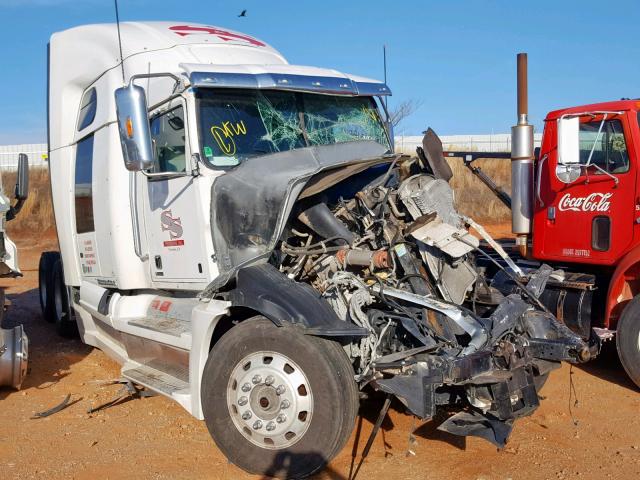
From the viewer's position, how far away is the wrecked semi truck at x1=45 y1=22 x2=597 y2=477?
456 cm

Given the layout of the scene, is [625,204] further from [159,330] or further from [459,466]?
[159,330]

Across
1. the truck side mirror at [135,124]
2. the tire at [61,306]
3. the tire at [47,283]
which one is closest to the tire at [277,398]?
the truck side mirror at [135,124]

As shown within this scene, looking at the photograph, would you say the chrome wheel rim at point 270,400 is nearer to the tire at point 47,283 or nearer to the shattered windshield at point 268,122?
the shattered windshield at point 268,122

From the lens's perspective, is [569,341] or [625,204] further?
[625,204]

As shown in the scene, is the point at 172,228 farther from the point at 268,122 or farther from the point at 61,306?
the point at 61,306

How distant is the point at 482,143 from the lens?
109ft

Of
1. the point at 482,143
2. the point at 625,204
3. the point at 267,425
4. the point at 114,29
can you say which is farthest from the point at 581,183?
the point at 482,143

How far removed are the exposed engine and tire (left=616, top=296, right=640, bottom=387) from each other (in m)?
1.23

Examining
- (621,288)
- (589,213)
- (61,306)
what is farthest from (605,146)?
(61,306)

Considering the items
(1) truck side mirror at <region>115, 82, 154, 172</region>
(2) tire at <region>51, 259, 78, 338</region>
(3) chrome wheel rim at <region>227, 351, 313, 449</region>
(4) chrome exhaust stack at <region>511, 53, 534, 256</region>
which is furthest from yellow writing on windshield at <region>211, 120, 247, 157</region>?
(2) tire at <region>51, 259, 78, 338</region>

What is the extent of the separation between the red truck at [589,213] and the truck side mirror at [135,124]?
3.53 meters

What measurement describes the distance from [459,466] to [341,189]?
2.42 m

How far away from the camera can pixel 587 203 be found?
23.2 ft

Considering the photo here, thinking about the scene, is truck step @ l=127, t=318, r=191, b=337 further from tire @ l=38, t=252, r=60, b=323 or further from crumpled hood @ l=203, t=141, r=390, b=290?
tire @ l=38, t=252, r=60, b=323
